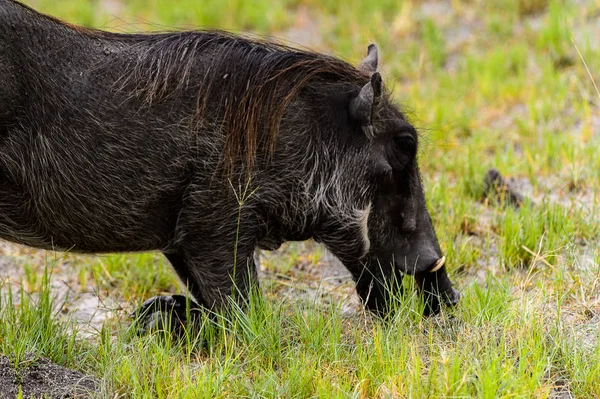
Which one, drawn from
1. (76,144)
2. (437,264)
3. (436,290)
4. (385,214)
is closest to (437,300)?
(436,290)

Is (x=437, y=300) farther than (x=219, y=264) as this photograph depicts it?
Yes

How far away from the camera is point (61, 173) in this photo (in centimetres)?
382

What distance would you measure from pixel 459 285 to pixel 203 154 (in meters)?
1.50

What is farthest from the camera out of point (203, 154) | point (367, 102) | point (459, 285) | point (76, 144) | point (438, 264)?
point (459, 285)

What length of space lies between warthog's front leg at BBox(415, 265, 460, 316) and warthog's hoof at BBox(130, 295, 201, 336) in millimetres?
985

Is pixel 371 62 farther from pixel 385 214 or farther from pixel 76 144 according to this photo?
pixel 76 144

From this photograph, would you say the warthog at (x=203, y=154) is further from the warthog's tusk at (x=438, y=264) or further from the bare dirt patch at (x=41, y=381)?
the bare dirt patch at (x=41, y=381)

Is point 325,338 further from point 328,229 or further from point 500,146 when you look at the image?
point 500,146

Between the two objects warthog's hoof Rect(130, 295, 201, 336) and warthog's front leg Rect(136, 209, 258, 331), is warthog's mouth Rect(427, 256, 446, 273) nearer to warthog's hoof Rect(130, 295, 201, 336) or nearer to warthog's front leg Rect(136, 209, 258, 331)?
warthog's front leg Rect(136, 209, 258, 331)

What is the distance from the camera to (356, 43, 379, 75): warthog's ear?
14.6ft

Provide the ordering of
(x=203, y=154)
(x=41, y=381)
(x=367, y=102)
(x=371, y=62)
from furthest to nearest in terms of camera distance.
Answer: (x=371, y=62)
(x=367, y=102)
(x=203, y=154)
(x=41, y=381)

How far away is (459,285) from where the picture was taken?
→ 4.68 meters

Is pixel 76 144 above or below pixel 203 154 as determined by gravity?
above

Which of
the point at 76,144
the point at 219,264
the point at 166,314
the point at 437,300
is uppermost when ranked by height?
the point at 76,144
